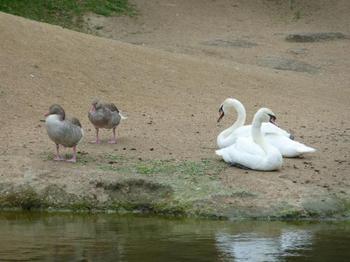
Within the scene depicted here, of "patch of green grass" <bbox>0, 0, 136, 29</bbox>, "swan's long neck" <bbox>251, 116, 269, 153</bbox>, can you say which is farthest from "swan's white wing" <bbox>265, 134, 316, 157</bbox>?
"patch of green grass" <bbox>0, 0, 136, 29</bbox>

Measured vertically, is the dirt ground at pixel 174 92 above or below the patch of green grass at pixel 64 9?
below

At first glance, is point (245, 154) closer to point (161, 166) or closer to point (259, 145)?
point (259, 145)

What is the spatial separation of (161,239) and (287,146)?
11.9 feet

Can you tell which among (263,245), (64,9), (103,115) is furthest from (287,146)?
(64,9)

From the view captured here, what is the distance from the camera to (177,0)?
30797 millimetres

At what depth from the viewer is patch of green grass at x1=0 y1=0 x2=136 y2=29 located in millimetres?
26312

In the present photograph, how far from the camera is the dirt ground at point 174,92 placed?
11258mm

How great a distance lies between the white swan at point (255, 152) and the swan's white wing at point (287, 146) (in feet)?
1.57

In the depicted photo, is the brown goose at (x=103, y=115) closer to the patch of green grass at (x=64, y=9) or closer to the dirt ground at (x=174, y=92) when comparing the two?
the dirt ground at (x=174, y=92)

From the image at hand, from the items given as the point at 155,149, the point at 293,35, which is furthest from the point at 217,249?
the point at 293,35

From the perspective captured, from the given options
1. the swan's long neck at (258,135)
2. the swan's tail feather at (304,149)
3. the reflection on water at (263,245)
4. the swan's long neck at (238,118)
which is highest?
the swan's long neck at (238,118)

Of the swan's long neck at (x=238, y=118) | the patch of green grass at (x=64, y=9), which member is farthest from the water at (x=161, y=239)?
the patch of green grass at (x=64, y=9)

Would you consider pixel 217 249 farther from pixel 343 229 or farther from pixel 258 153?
pixel 258 153

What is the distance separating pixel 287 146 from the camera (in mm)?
12219
